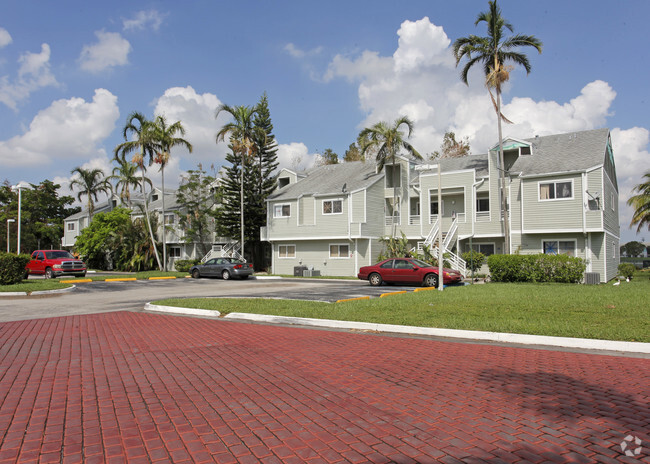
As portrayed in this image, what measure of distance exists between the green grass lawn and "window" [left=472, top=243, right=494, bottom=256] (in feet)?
48.6

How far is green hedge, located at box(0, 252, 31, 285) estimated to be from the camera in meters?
22.1

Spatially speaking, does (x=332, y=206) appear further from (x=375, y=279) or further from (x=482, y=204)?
(x=375, y=279)

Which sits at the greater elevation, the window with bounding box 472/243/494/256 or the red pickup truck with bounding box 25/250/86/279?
the window with bounding box 472/243/494/256

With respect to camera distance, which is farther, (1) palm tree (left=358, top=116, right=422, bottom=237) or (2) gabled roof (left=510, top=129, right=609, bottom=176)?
(1) palm tree (left=358, top=116, right=422, bottom=237)

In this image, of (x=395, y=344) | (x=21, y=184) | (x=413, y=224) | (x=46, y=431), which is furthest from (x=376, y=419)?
(x=21, y=184)

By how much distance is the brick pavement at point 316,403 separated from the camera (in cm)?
390

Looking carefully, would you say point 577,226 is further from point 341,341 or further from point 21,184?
point 21,184

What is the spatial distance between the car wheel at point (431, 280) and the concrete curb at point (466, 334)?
11.2m

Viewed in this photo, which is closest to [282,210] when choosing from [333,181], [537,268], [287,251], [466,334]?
[287,251]

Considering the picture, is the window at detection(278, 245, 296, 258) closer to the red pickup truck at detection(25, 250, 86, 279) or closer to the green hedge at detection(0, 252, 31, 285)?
the red pickup truck at detection(25, 250, 86, 279)

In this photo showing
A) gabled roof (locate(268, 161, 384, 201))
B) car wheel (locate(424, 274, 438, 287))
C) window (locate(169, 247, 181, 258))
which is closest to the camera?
car wheel (locate(424, 274, 438, 287))

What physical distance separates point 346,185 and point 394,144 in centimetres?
479

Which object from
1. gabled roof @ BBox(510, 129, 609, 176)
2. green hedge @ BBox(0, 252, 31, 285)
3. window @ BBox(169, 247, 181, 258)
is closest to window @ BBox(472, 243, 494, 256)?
gabled roof @ BBox(510, 129, 609, 176)

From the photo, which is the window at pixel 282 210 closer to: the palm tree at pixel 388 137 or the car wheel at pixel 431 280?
the palm tree at pixel 388 137
